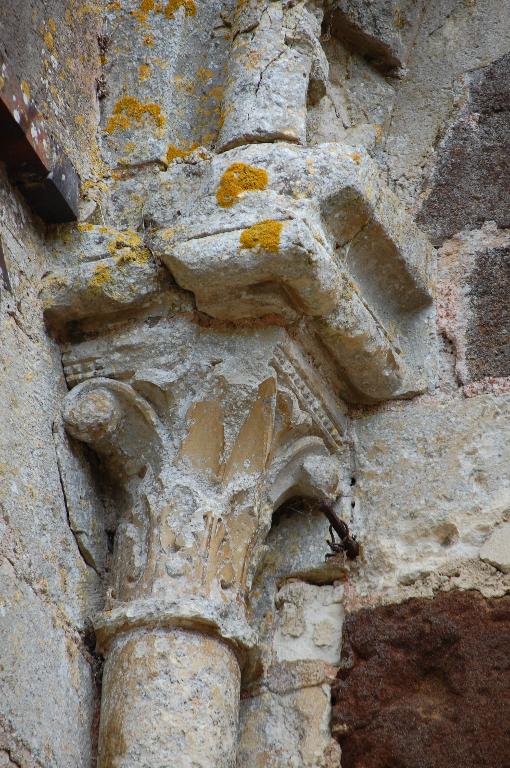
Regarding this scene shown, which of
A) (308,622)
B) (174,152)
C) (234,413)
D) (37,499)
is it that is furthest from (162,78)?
(308,622)

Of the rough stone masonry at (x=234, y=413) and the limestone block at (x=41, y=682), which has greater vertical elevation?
the rough stone masonry at (x=234, y=413)

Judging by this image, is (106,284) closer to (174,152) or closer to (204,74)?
(174,152)

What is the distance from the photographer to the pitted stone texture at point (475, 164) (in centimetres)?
293

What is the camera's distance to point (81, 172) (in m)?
2.71

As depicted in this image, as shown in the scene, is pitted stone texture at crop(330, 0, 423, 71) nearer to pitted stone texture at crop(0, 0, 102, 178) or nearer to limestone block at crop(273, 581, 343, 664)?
pitted stone texture at crop(0, 0, 102, 178)

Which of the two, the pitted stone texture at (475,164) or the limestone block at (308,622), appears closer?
the limestone block at (308,622)

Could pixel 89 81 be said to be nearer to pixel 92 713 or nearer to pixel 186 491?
pixel 186 491

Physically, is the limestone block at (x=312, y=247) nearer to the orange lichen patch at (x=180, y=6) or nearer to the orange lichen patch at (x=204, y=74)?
the orange lichen patch at (x=204, y=74)

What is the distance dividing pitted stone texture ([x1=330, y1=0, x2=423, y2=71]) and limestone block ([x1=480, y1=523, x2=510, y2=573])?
4.58ft

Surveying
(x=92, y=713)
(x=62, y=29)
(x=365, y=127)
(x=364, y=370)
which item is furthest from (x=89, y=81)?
(x=92, y=713)

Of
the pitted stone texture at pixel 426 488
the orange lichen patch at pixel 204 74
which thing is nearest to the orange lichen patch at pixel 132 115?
the orange lichen patch at pixel 204 74

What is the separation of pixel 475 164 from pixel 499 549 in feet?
3.45

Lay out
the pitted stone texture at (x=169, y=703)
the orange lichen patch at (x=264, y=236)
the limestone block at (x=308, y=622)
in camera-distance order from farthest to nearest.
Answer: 1. the limestone block at (x=308, y=622)
2. the orange lichen patch at (x=264, y=236)
3. the pitted stone texture at (x=169, y=703)

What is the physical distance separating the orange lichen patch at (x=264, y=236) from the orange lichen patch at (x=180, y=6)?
33.8 inches
